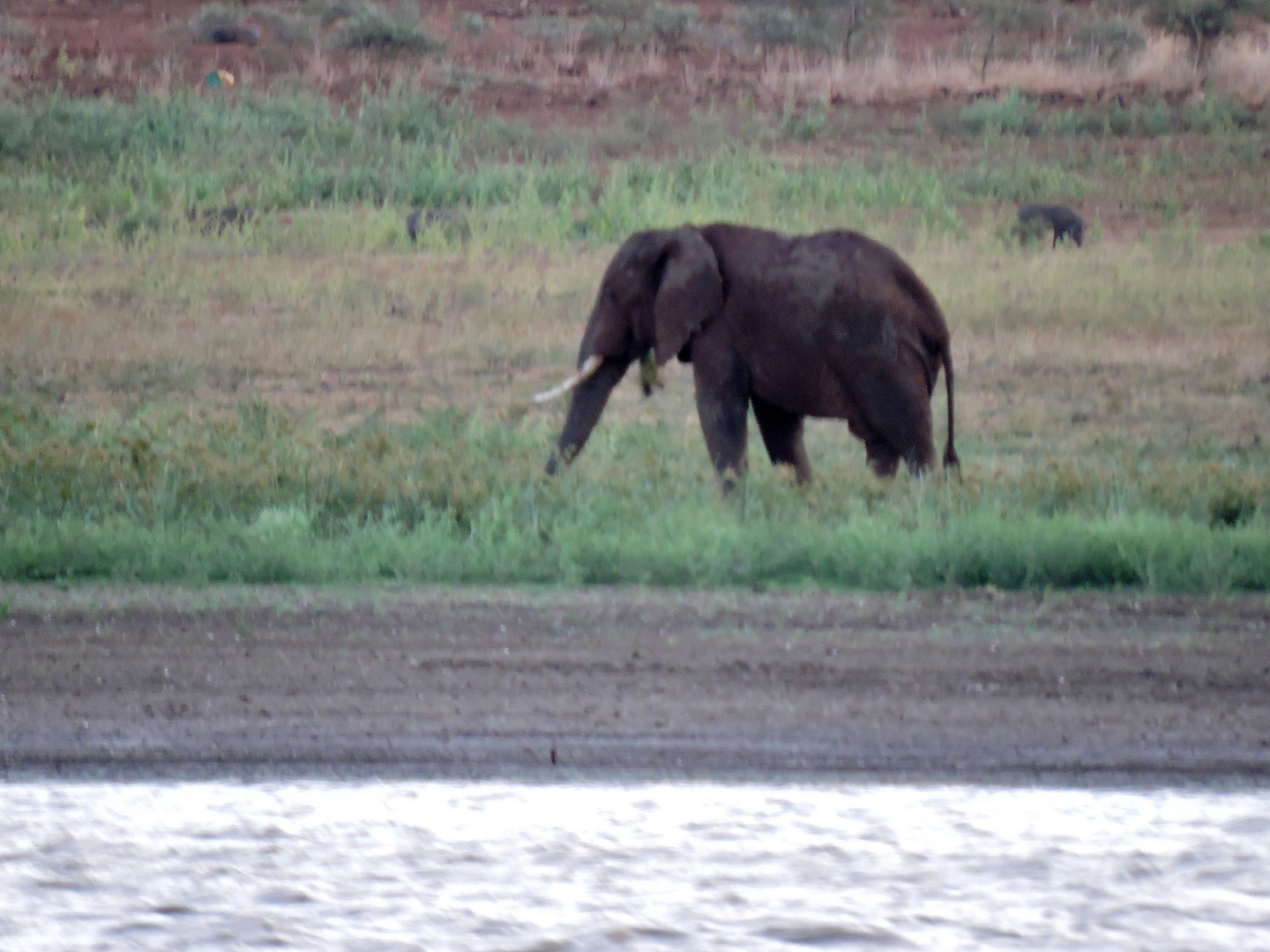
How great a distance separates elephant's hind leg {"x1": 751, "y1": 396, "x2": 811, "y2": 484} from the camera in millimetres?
9969

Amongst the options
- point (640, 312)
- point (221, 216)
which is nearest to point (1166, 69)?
point (221, 216)

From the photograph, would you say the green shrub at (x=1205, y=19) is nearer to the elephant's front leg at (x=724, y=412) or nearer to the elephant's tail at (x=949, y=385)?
the elephant's tail at (x=949, y=385)

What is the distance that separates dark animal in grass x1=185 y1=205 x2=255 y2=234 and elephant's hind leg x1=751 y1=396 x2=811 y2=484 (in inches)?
392

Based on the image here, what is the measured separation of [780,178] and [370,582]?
13.4 metres

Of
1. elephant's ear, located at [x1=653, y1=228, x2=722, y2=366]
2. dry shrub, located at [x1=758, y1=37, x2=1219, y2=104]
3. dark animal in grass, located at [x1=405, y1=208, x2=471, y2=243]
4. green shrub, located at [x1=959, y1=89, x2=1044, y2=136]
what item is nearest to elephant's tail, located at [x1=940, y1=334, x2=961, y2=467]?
elephant's ear, located at [x1=653, y1=228, x2=722, y2=366]

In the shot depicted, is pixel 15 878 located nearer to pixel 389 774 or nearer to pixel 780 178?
pixel 389 774

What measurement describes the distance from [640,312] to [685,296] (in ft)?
1.55

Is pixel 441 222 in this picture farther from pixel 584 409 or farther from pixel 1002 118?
pixel 584 409

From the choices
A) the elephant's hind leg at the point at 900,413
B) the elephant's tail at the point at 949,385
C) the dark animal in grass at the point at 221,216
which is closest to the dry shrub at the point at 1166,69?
the dark animal in grass at the point at 221,216

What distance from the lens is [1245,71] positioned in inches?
791

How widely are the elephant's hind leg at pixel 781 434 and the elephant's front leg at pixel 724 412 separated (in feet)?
0.95

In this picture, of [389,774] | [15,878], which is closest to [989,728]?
[389,774]

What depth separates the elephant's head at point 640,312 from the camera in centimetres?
953

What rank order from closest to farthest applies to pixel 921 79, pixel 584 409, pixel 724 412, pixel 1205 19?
1. pixel 724 412
2. pixel 584 409
3. pixel 1205 19
4. pixel 921 79
